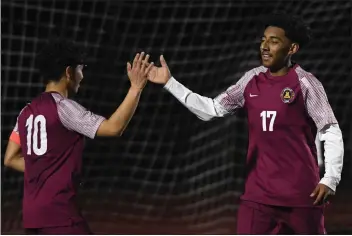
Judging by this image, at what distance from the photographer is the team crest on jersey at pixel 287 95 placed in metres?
3.55

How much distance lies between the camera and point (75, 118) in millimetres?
3344

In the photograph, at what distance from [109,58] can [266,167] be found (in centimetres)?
350

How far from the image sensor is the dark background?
659 cm

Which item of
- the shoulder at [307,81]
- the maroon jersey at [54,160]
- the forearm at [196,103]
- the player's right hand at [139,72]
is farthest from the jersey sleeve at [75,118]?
the shoulder at [307,81]

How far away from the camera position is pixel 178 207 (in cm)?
762

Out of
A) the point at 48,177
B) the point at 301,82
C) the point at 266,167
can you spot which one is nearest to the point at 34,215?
the point at 48,177

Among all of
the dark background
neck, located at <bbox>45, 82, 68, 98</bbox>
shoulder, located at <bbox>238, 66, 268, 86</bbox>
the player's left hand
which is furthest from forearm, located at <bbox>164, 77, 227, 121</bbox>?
the dark background

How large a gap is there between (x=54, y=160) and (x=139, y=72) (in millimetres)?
563

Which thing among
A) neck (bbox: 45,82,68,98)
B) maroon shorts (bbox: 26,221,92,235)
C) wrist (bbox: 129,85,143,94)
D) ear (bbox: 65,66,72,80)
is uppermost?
ear (bbox: 65,66,72,80)

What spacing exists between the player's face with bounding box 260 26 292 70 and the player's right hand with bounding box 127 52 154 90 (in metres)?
0.55

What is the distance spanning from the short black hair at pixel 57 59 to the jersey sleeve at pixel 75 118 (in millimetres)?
160

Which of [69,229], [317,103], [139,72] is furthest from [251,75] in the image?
[69,229]

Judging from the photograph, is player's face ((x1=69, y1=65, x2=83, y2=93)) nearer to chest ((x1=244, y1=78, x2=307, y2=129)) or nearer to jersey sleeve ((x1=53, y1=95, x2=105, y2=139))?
jersey sleeve ((x1=53, y1=95, x2=105, y2=139))

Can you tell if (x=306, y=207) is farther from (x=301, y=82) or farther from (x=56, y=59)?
(x=56, y=59)
